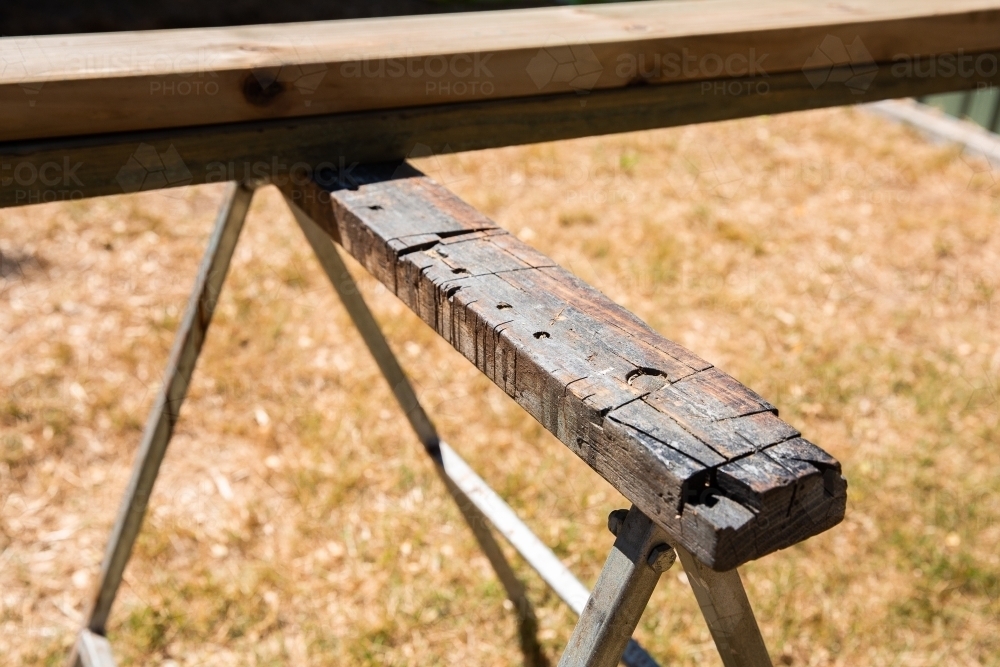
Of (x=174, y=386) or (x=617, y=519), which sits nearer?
(x=617, y=519)

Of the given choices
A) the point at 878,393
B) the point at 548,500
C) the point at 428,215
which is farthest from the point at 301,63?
the point at 878,393

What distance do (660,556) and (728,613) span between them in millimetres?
127

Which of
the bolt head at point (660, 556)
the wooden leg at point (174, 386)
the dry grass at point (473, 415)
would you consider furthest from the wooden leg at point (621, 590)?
the dry grass at point (473, 415)

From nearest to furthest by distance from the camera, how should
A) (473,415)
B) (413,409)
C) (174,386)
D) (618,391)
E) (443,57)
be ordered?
(618,391)
(443,57)
(174,386)
(413,409)
(473,415)

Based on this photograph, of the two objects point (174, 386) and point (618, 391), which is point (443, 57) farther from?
point (174, 386)

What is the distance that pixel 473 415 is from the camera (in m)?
3.06

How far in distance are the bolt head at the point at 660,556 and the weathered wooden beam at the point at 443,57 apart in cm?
78

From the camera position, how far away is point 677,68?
1475 millimetres

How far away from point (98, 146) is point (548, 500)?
1.87 metres

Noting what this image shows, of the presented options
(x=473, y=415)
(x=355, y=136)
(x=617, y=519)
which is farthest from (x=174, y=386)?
(x=473, y=415)

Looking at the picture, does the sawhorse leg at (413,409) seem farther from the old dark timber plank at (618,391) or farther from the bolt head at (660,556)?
the bolt head at (660,556)

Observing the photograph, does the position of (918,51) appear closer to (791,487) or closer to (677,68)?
(677,68)

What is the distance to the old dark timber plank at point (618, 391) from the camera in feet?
2.37

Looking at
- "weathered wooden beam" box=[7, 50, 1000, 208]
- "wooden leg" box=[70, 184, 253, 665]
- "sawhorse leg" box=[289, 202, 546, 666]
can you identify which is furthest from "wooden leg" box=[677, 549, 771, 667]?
"wooden leg" box=[70, 184, 253, 665]
